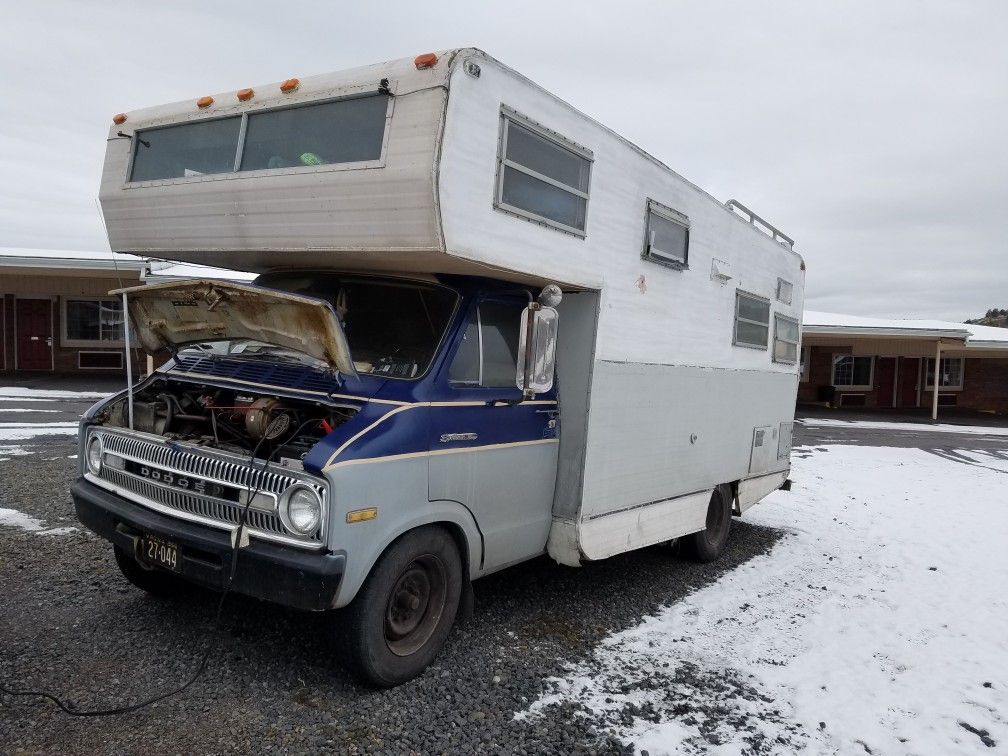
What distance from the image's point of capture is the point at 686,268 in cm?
595

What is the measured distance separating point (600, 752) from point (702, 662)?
1.31 meters

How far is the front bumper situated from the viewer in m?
3.27

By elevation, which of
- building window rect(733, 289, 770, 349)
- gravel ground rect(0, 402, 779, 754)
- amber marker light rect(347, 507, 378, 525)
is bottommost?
gravel ground rect(0, 402, 779, 754)

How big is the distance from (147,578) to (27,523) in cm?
254

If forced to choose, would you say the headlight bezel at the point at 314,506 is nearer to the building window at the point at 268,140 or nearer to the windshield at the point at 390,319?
the windshield at the point at 390,319

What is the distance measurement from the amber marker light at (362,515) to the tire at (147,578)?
186 centimetres

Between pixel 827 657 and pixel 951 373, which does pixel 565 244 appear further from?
pixel 951 373

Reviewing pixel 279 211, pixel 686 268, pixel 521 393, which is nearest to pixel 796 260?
pixel 686 268

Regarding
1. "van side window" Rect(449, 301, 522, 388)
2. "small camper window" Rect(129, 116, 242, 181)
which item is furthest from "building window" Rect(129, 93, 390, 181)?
"van side window" Rect(449, 301, 522, 388)

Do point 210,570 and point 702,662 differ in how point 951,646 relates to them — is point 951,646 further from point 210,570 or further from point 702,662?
point 210,570

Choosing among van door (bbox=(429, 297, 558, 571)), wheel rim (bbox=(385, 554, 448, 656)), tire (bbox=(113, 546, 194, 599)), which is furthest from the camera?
tire (bbox=(113, 546, 194, 599))

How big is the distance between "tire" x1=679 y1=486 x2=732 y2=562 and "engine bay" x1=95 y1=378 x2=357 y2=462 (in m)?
3.90

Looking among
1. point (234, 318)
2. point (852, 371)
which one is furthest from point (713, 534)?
point (852, 371)

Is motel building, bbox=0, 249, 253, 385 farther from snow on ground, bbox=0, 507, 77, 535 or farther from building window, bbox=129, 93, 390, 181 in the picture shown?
building window, bbox=129, 93, 390, 181
